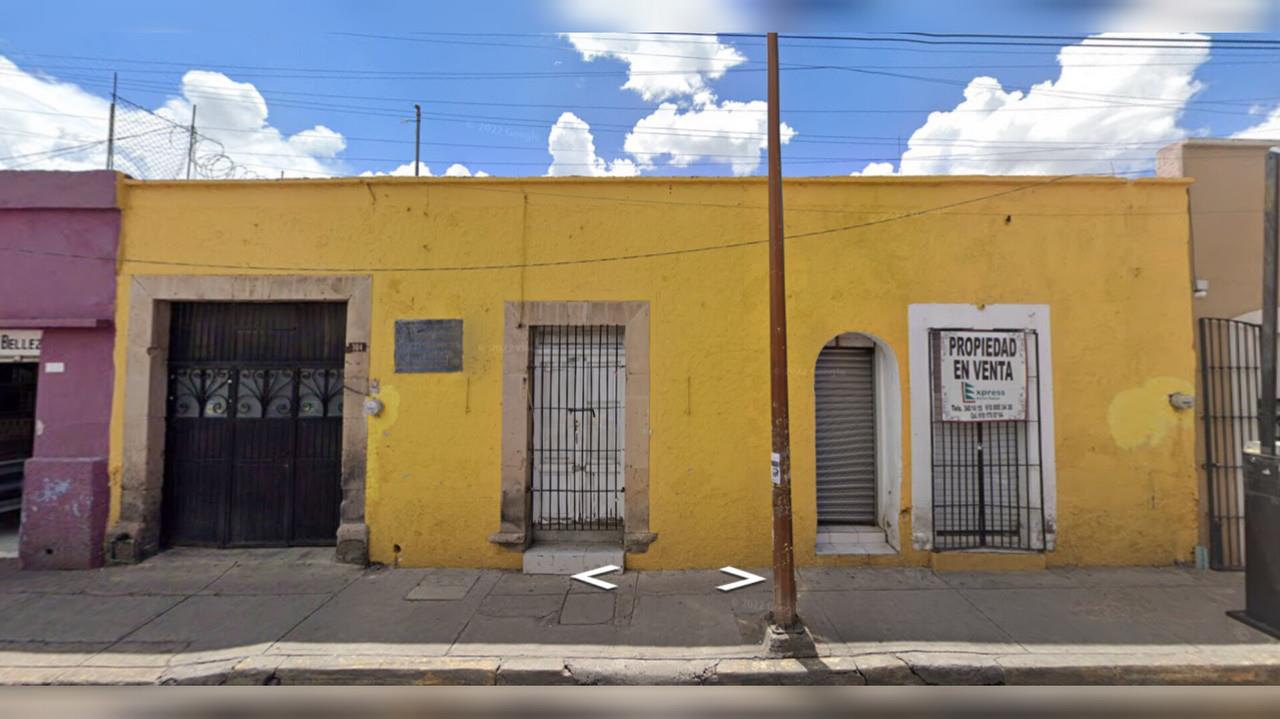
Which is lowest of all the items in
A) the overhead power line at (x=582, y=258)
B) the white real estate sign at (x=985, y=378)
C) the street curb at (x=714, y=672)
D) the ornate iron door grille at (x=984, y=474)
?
the street curb at (x=714, y=672)

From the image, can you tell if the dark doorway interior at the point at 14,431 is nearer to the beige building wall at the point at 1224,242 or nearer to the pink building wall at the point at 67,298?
the pink building wall at the point at 67,298

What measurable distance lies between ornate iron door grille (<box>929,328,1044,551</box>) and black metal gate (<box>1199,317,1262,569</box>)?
1.86 meters

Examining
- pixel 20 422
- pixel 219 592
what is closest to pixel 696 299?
pixel 219 592

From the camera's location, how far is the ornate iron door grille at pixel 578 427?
21.5ft

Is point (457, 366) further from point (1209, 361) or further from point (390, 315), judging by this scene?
point (1209, 361)

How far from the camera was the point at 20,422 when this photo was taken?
786 cm

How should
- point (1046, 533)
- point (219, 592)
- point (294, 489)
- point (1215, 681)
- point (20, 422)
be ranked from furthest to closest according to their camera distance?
point (20, 422) < point (294, 489) < point (1046, 533) < point (219, 592) < point (1215, 681)

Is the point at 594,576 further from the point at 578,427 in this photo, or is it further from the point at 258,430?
the point at 258,430

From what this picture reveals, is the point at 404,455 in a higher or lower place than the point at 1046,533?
higher

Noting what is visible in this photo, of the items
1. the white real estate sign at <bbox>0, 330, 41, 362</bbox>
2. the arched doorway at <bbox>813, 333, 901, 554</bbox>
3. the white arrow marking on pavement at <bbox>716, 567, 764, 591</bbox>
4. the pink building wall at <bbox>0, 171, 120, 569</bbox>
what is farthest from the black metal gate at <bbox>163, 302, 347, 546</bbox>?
the arched doorway at <bbox>813, 333, 901, 554</bbox>

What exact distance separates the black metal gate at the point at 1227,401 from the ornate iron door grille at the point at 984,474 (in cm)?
186

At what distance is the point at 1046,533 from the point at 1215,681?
84.1 inches

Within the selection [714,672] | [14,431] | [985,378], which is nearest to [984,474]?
[985,378]

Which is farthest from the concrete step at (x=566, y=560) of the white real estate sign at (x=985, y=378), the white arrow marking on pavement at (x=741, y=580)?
the white real estate sign at (x=985, y=378)
